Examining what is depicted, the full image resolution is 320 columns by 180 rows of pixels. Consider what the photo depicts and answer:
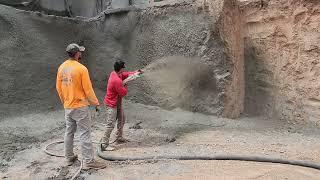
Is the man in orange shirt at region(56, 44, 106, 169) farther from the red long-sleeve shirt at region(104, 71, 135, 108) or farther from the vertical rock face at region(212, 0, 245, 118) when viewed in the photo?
the vertical rock face at region(212, 0, 245, 118)

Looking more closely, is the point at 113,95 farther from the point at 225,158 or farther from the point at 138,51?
the point at 138,51

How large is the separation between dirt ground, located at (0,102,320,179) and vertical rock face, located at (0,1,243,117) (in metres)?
0.38

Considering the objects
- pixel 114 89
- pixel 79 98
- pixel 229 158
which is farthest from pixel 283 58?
pixel 79 98

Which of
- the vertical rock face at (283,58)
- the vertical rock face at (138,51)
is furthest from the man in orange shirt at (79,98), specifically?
the vertical rock face at (283,58)

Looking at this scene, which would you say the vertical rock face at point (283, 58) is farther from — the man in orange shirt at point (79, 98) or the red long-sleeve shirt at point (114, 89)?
the man in orange shirt at point (79, 98)

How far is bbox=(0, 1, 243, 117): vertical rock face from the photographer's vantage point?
7.56 m

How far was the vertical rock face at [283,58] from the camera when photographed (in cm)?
674

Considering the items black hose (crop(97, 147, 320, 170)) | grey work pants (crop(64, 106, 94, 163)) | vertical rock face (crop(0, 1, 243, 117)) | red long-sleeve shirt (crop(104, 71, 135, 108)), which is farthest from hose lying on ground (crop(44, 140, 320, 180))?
vertical rock face (crop(0, 1, 243, 117))

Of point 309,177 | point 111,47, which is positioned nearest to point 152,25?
point 111,47

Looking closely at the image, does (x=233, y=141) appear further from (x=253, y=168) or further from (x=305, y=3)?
(x=305, y=3)

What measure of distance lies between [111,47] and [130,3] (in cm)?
133

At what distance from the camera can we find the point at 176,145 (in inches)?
241

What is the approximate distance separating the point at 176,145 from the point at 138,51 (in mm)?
3399

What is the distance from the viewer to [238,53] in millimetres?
7688
